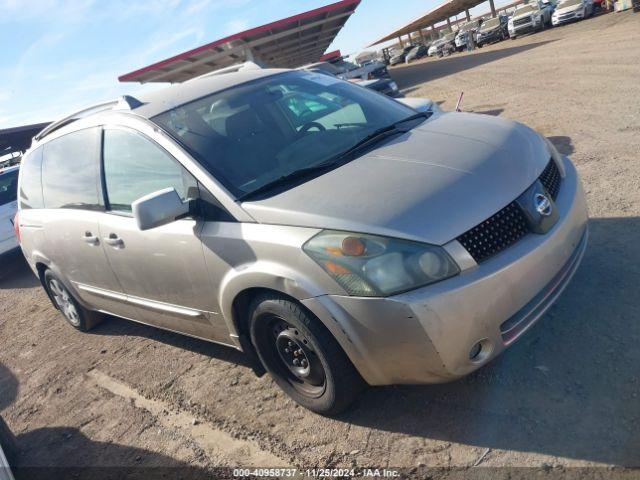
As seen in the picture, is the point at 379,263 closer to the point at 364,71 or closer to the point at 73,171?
the point at 73,171

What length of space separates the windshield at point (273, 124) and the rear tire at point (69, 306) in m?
2.46

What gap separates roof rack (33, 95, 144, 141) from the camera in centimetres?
374

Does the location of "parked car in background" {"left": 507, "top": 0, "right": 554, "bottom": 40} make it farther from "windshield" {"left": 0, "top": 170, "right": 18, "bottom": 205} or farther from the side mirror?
the side mirror

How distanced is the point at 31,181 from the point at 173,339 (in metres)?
2.02

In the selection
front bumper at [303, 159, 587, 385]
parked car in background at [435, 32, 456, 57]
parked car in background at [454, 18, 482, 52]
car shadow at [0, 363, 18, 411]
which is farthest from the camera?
parked car in background at [435, 32, 456, 57]

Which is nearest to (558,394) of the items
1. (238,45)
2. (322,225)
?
(322,225)

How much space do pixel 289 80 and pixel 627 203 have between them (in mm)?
2909

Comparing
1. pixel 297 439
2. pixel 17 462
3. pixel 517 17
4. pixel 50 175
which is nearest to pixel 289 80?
pixel 50 175

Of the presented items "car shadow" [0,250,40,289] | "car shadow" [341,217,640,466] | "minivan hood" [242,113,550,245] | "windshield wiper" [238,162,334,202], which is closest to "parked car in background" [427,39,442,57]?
"car shadow" [0,250,40,289]

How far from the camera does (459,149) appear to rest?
118 inches

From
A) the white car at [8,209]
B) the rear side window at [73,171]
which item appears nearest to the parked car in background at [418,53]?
the white car at [8,209]

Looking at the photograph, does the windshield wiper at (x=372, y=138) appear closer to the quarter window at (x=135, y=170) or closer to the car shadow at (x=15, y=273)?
the quarter window at (x=135, y=170)

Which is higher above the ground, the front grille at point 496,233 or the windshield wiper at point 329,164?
the windshield wiper at point 329,164

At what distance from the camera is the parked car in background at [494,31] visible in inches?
1497
